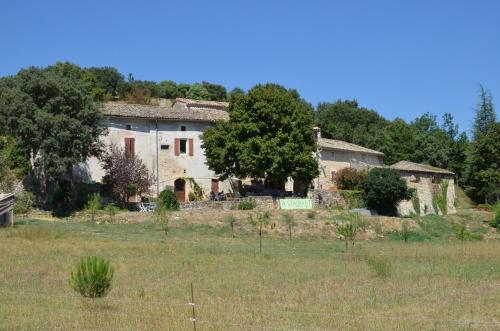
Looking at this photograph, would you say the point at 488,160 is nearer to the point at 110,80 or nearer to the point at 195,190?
the point at 195,190

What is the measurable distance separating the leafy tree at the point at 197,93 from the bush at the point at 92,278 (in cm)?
8973

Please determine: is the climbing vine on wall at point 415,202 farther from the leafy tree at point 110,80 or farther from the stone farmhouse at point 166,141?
the leafy tree at point 110,80

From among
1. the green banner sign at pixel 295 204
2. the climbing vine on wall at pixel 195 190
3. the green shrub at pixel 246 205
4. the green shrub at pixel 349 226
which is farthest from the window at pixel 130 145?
the green shrub at pixel 349 226

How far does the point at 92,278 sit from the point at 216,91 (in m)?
98.2

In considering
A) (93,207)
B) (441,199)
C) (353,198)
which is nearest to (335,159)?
(441,199)

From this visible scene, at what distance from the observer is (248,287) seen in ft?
59.3


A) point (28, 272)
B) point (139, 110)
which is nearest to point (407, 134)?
point (139, 110)

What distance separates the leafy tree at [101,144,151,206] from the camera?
166 ft

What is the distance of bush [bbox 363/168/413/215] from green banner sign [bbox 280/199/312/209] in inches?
222

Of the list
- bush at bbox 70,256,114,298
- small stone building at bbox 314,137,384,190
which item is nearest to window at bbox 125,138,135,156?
small stone building at bbox 314,137,384,190

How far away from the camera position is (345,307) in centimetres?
1470

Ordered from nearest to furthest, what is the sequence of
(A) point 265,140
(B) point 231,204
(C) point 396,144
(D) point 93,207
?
(D) point 93,207 → (B) point 231,204 → (A) point 265,140 → (C) point 396,144

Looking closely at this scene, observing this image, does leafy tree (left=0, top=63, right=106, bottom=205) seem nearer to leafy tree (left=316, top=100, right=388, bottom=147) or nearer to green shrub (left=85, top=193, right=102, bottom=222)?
green shrub (left=85, top=193, right=102, bottom=222)

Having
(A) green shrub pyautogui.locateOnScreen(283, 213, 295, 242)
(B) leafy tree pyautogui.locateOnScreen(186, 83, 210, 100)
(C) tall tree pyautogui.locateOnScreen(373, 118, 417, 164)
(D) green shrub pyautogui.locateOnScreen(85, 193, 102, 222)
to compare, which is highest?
(B) leafy tree pyautogui.locateOnScreen(186, 83, 210, 100)
